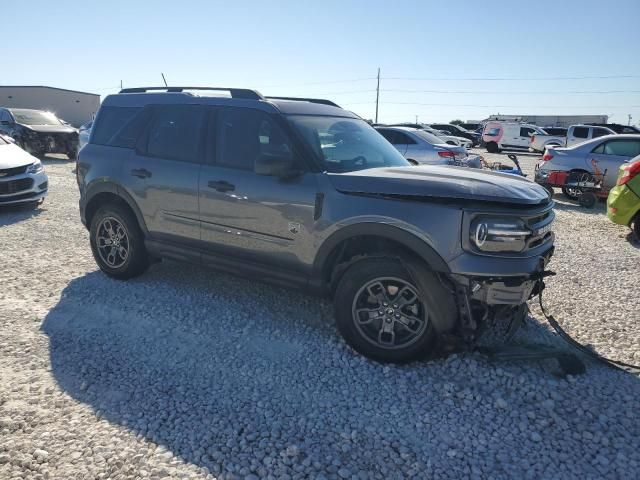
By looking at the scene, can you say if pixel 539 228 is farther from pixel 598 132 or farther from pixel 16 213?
pixel 598 132

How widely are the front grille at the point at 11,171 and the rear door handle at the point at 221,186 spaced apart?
5875 millimetres

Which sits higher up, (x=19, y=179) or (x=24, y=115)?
(x=24, y=115)

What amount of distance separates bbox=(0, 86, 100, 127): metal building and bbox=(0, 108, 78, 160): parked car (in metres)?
24.4

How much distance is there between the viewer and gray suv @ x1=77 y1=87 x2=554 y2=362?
3.13 m

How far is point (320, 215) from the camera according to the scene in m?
3.56

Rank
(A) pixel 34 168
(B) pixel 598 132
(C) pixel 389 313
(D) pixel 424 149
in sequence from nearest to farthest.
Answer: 1. (C) pixel 389 313
2. (A) pixel 34 168
3. (D) pixel 424 149
4. (B) pixel 598 132

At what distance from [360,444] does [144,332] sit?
7.10 ft

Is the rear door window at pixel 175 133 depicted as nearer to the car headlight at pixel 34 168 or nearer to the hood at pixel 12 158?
the hood at pixel 12 158

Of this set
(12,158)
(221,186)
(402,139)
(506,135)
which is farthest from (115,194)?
(506,135)

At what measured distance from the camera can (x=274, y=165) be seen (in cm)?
352

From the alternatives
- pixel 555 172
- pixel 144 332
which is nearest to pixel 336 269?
pixel 144 332

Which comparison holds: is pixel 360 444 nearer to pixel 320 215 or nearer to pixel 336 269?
pixel 336 269

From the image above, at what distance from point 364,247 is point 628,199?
5710 mm

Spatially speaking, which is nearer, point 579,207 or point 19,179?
point 19,179
